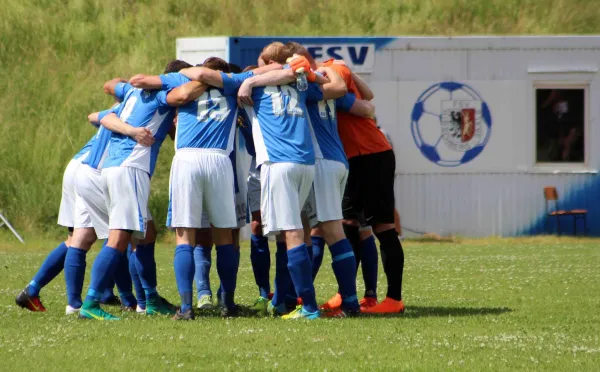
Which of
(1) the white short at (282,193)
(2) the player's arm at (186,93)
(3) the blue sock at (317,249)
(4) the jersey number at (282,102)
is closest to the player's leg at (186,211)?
(2) the player's arm at (186,93)

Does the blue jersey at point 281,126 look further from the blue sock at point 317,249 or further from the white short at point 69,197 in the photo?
the white short at point 69,197

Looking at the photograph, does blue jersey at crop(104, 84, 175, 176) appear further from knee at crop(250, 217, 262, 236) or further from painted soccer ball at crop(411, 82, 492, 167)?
painted soccer ball at crop(411, 82, 492, 167)

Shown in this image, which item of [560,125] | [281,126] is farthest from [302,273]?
[560,125]

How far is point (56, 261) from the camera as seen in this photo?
10406mm

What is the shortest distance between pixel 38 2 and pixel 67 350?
26.2 metres

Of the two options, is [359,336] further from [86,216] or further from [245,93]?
[86,216]

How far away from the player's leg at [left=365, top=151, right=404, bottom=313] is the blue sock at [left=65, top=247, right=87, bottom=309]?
2.46m

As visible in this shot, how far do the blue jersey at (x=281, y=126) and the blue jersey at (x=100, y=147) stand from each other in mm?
1296

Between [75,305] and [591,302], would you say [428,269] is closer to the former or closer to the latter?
[591,302]

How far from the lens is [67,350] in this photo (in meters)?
7.51

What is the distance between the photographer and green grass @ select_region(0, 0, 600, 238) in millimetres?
26078

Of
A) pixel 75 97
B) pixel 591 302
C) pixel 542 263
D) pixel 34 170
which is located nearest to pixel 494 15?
pixel 75 97

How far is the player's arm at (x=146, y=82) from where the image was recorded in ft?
30.6

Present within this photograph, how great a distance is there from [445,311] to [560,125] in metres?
14.1
